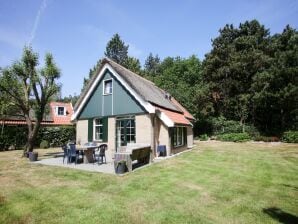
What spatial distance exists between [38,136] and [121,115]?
13.3 metres

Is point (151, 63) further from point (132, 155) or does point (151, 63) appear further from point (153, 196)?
point (153, 196)

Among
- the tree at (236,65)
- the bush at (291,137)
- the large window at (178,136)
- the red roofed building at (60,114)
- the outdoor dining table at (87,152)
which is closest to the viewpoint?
the outdoor dining table at (87,152)

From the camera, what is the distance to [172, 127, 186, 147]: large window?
1839cm

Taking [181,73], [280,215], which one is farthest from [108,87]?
[181,73]

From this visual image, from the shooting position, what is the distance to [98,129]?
1906 cm

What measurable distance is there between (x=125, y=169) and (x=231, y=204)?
5.79 meters

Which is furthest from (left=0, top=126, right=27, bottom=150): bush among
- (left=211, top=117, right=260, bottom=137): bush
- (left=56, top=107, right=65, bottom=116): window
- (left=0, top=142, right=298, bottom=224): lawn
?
(left=211, top=117, right=260, bottom=137): bush

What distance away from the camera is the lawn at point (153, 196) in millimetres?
6016

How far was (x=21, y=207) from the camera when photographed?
6688 millimetres

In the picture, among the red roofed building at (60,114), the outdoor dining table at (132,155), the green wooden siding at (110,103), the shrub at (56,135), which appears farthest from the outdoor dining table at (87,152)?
the red roofed building at (60,114)

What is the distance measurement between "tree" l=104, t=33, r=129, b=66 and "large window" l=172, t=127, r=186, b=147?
36.5 m

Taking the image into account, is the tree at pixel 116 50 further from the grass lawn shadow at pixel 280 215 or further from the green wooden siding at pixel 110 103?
the grass lawn shadow at pixel 280 215

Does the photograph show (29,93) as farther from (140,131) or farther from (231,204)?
(231,204)

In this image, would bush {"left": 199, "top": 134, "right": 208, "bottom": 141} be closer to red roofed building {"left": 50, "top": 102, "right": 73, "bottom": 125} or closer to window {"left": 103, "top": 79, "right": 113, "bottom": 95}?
window {"left": 103, "top": 79, "right": 113, "bottom": 95}
